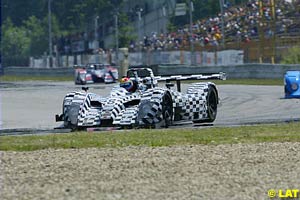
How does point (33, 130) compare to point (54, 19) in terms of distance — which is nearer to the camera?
point (33, 130)

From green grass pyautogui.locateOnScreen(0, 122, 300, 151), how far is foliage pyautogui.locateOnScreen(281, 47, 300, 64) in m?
26.2

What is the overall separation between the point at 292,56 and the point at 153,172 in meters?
33.2

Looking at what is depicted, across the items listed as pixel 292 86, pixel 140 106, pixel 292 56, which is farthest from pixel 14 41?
pixel 140 106

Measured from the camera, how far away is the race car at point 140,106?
16250 millimetres

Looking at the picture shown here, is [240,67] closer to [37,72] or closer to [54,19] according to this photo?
[37,72]

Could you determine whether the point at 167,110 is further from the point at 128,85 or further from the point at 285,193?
the point at 285,193

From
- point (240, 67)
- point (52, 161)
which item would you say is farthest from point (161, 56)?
point (52, 161)

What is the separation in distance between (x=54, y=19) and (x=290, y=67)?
52.6m

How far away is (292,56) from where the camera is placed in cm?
4203

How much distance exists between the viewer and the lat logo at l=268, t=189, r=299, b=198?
319 inches

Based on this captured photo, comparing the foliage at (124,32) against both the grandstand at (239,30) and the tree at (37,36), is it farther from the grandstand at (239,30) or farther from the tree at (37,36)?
the tree at (37,36)

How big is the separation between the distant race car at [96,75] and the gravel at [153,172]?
2937 cm

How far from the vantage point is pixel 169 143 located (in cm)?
1282

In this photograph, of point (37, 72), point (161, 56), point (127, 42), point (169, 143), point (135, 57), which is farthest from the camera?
point (127, 42)
